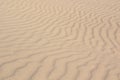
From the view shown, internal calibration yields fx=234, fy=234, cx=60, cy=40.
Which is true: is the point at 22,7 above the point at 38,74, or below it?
above

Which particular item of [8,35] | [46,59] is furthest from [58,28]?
[46,59]

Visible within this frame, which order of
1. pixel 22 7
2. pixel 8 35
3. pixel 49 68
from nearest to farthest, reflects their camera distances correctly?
pixel 49 68, pixel 8 35, pixel 22 7

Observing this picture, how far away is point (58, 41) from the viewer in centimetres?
508

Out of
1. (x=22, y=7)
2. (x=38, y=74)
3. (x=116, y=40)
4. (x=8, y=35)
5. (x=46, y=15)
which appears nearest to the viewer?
(x=38, y=74)

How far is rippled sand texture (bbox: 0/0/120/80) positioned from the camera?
150 inches

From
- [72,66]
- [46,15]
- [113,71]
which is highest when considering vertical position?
[46,15]

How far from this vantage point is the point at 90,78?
379 cm

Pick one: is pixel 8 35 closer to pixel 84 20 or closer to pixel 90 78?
pixel 90 78

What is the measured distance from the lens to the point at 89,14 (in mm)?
7305

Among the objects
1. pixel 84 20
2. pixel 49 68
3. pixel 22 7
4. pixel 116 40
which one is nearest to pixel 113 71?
pixel 49 68

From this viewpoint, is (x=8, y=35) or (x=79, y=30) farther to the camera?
(x=79, y=30)

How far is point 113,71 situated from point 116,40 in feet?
5.31

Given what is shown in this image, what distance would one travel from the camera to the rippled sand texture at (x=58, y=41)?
3820 mm

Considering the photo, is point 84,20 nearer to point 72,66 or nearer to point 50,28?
point 50,28
